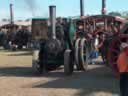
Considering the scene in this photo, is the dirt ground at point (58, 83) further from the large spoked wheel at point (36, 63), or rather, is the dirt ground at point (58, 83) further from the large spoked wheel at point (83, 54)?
the large spoked wheel at point (83, 54)

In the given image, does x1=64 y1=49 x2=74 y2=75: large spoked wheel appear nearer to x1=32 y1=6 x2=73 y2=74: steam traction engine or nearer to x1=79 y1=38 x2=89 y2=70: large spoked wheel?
x1=32 y1=6 x2=73 y2=74: steam traction engine

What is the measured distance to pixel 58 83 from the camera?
532 inches

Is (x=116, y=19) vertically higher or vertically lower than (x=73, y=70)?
higher

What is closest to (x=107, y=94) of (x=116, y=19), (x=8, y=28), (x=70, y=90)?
(x=70, y=90)

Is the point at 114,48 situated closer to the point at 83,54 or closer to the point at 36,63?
the point at 36,63

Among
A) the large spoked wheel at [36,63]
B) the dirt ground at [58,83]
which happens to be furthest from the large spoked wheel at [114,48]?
the large spoked wheel at [36,63]

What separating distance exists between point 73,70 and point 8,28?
3277cm

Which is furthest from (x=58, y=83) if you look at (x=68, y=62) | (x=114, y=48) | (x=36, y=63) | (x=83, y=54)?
(x=83, y=54)

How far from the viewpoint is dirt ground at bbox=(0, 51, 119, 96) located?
1152 cm

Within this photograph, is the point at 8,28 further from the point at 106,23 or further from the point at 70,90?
the point at 70,90

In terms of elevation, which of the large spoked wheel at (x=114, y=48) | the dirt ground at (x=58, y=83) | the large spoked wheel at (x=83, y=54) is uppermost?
the large spoked wheel at (x=114, y=48)

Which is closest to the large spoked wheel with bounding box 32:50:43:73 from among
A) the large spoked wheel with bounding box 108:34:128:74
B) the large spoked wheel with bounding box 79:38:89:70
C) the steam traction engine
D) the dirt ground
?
the steam traction engine

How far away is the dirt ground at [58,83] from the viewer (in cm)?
1152

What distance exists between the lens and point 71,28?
56.3 feet
